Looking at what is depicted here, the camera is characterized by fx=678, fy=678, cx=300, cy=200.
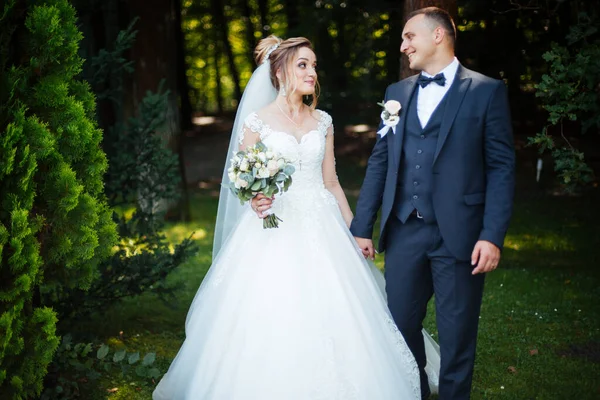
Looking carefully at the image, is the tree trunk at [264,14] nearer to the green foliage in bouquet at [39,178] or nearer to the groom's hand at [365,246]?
the green foliage in bouquet at [39,178]

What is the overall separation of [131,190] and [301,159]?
2011 mm

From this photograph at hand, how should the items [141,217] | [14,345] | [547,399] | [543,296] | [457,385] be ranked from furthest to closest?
[543,296] → [141,217] → [547,399] → [457,385] → [14,345]

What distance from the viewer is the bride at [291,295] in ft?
12.9

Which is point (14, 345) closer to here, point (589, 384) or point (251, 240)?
point (251, 240)

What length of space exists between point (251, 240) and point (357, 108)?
12.2 meters

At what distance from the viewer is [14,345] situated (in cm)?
353

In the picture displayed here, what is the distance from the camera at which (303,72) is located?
4594mm

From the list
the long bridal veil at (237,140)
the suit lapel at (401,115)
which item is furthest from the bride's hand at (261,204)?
the suit lapel at (401,115)

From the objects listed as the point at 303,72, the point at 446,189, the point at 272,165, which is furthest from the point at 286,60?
the point at 446,189

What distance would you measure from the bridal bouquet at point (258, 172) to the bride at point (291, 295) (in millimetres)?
145

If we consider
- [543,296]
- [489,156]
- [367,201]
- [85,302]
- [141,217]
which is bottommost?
[543,296]

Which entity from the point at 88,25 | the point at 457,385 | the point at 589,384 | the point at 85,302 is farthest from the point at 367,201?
the point at 88,25

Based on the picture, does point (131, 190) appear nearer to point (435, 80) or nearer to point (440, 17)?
point (435, 80)

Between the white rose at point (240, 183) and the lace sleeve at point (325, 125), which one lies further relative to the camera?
the lace sleeve at point (325, 125)
